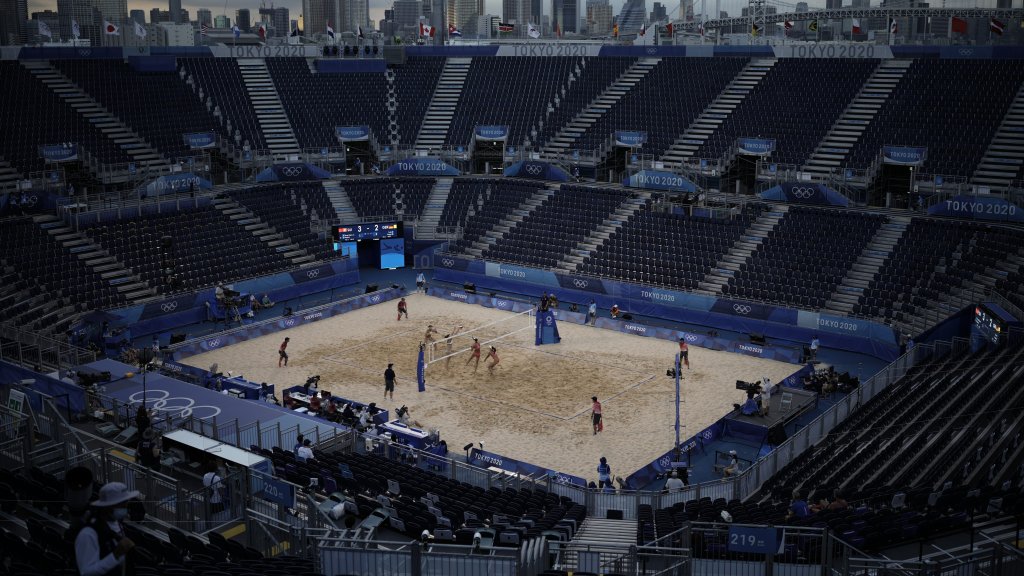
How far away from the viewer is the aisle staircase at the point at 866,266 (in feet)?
141

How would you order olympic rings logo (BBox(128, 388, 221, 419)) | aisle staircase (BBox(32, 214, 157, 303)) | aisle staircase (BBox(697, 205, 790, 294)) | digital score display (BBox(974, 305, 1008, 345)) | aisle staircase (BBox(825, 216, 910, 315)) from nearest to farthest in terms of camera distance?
olympic rings logo (BBox(128, 388, 221, 419))
digital score display (BBox(974, 305, 1008, 345))
aisle staircase (BBox(825, 216, 910, 315))
aisle staircase (BBox(32, 214, 157, 303))
aisle staircase (BBox(697, 205, 790, 294))

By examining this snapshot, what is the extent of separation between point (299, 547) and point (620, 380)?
21.1m

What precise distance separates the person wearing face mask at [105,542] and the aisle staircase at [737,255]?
1510 inches

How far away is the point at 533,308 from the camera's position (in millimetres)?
46562

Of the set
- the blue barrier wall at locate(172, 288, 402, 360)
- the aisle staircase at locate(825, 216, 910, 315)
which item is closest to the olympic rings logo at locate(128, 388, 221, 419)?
the blue barrier wall at locate(172, 288, 402, 360)

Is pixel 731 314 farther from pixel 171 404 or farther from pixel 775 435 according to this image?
pixel 171 404

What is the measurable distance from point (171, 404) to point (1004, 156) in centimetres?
3979

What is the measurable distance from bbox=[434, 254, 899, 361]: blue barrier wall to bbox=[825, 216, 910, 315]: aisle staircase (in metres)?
1.45

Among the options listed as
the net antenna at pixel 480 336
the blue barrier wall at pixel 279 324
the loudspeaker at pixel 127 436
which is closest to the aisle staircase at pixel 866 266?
the net antenna at pixel 480 336

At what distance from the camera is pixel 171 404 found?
98.4 feet

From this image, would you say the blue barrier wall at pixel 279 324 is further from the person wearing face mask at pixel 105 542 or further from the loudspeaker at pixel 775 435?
the person wearing face mask at pixel 105 542

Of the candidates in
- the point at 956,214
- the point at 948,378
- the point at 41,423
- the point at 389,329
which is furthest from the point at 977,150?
the point at 41,423

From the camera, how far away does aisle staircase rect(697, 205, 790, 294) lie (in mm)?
46469

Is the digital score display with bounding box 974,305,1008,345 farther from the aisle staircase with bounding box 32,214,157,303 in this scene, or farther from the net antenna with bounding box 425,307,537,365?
the aisle staircase with bounding box 32,214,157,303
